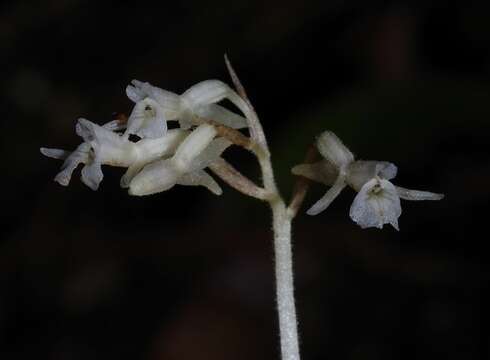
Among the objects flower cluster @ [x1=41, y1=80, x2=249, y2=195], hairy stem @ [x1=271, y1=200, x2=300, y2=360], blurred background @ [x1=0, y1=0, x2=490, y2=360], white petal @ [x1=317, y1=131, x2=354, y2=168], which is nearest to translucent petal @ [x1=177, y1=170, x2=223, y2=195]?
flower cluster @ [x1=41, y1=80, x2=249, y2=195]

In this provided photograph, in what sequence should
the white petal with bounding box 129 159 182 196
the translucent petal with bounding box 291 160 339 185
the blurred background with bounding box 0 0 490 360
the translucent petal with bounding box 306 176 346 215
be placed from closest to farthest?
the translucent petal with bounding box 306 176 346 215 < the white petal with bounding box 129 159 182 196 < the translucent petal with bounding box 291 160 339 185 < the blurred background with bounding box 0 0 490 360

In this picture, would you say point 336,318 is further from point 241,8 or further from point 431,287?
point 241,8

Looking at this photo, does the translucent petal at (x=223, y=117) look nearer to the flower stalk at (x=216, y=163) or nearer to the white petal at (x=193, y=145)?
the flower stalk at (x=216, y=163)

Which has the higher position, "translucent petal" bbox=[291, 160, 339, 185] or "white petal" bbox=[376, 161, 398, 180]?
"translucent petal" bbox=[291, 160, 339, 185]

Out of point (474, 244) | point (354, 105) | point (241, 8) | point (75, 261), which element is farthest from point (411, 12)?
Answer: point (75, 261)

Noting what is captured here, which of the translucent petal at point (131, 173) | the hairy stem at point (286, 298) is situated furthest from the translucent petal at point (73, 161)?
the hairy stem at point (286, 298)

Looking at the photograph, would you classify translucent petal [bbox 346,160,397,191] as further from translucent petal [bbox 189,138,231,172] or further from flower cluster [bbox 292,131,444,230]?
translucent petal [bbox 189,138,231,172]

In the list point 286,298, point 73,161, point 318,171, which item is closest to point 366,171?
point 318,171
